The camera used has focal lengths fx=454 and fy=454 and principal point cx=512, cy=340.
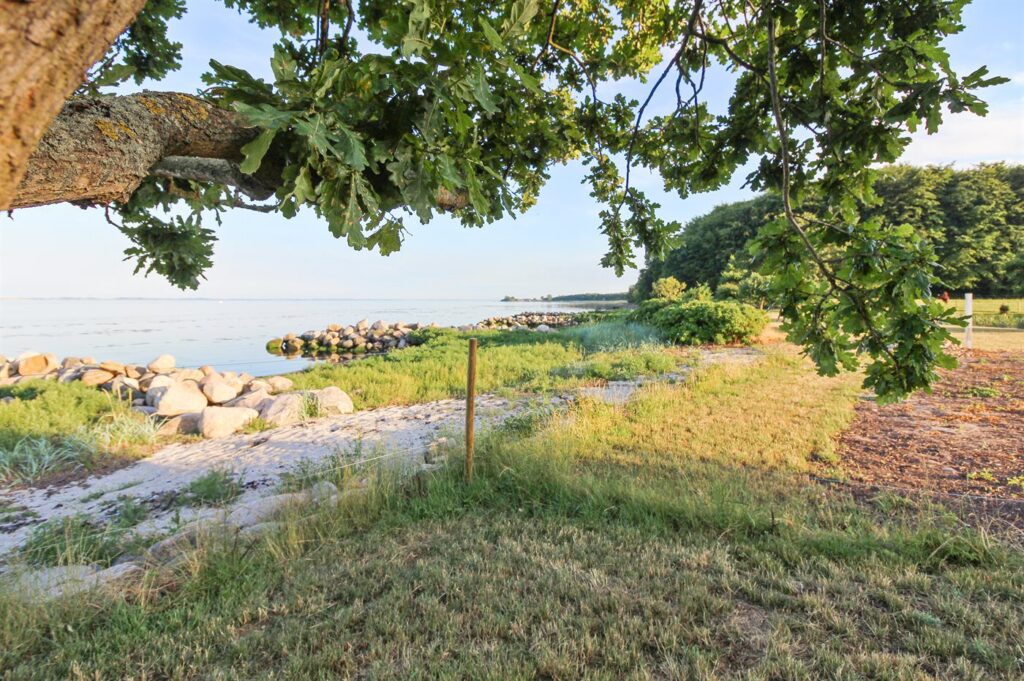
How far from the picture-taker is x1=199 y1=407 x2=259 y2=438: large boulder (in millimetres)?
7008

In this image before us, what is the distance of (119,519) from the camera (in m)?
3.94

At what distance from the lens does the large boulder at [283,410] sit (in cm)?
748

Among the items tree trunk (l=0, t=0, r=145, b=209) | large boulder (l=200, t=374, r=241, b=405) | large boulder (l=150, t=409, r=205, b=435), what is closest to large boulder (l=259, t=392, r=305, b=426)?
large boulder (l=150, t=409, r=205, b=435)

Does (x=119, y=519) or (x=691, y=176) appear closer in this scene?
(x=119, y=519)

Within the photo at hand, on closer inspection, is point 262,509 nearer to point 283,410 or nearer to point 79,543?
point 79,543

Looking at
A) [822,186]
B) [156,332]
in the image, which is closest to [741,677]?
[822,186]

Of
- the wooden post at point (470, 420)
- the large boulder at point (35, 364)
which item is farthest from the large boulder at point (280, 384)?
the wooden post at point (470, 420)

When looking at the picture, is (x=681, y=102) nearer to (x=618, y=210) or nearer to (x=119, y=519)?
(x=618, y=210)

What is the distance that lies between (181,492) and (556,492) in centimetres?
369

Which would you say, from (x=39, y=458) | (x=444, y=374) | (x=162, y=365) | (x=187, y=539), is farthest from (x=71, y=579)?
(x=162, y=365)

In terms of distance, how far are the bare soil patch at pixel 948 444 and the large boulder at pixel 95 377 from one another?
13012 mm

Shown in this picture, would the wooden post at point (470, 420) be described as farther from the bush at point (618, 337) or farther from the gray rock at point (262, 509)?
the bush at point (618, 337)

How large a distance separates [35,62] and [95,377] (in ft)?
38.6

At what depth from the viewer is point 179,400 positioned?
26.0 feet
